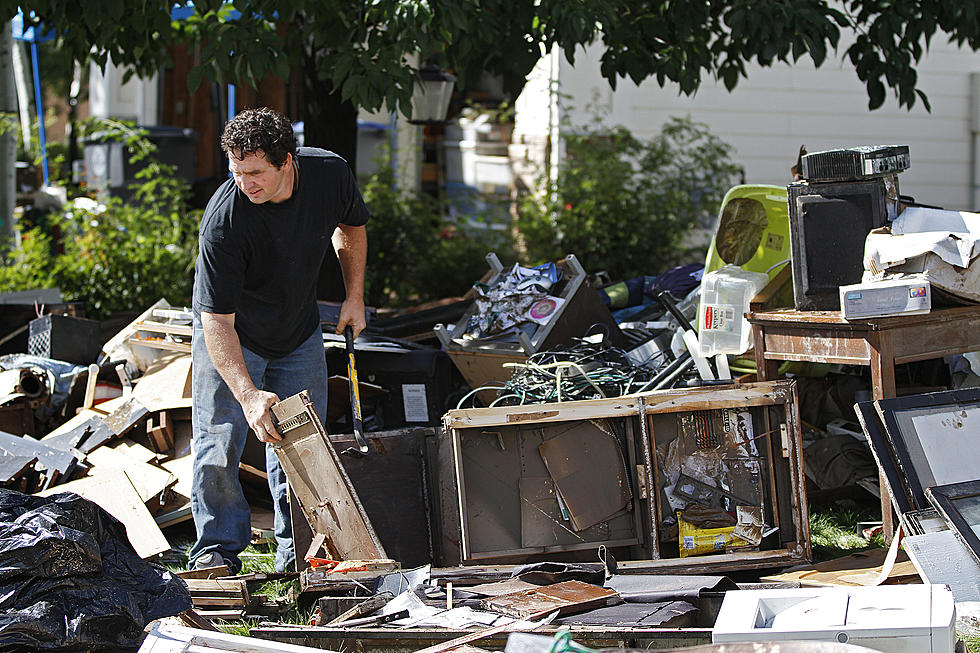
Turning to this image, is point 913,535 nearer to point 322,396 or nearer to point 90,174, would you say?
point 322,396

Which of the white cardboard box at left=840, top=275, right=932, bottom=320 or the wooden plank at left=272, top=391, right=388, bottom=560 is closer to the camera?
the wooden plank at left=272, top=391, right=388, bottom=560

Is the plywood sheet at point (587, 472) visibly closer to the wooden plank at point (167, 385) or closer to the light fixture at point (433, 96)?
the wooden plank at point (167, 385)

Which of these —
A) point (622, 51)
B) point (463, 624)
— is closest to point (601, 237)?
point (622, 51)

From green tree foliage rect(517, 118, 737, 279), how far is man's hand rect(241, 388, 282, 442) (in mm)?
4983

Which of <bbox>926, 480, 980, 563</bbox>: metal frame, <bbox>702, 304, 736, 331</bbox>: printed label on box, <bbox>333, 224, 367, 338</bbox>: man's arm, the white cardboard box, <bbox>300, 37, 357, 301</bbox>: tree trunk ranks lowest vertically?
<bbox>926, 480, 980, 563</bbox>: metal frame

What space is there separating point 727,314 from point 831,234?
603 mm

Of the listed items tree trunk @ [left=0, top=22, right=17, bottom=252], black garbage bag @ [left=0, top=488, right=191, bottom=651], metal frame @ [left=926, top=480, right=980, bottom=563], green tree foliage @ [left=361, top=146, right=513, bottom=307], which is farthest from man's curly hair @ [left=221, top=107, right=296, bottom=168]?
tree trunk @ [left=0, top=22, right=17, bottom=252]

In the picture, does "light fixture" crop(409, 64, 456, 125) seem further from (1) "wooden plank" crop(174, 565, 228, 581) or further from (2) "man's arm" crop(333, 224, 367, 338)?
(1) "wooden plank" crop(174, 565, 228, 581)

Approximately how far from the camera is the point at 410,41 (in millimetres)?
5324

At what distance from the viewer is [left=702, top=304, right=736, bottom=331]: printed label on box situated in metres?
4.68

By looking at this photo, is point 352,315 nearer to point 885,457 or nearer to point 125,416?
point 125,416

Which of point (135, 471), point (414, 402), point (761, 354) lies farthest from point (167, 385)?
point (761, 354)

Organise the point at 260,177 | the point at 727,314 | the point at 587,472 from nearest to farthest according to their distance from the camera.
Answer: the point at 260,177 → the point at 587,472 → the point at 727,314

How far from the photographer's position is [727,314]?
15.4 ft
